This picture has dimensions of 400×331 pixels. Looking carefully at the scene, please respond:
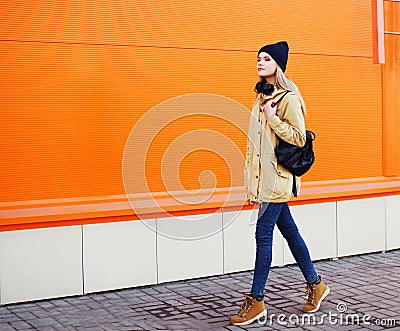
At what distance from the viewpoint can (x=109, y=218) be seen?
6.19 meters

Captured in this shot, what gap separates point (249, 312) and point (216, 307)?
49 cm

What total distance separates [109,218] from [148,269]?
0.56 m

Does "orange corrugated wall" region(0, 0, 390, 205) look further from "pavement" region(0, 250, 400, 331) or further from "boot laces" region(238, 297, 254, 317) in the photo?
"boot laces" region(238, 297, 254, 317)

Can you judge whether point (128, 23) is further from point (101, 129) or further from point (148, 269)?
point (148, 269)

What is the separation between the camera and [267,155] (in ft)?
17.2

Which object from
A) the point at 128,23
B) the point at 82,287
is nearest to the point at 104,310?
the point at 82,287

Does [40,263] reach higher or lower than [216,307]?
higher

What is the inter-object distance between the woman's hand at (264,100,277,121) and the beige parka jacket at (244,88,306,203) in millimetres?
39

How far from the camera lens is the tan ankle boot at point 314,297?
216 inches

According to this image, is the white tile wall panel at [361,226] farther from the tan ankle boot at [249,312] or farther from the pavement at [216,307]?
the tan ankle boot at [249,312]

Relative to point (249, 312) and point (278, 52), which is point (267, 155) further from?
point (249, 312)

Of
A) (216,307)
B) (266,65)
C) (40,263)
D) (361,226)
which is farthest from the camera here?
(361,226)

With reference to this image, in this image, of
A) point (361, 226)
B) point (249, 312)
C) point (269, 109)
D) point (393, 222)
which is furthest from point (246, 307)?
point (393, 222)

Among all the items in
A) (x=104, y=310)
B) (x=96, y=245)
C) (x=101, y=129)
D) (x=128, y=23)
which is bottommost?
(x=104, y=310)
